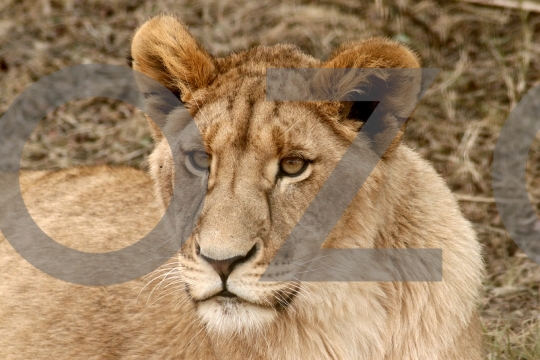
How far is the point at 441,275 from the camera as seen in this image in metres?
3.72

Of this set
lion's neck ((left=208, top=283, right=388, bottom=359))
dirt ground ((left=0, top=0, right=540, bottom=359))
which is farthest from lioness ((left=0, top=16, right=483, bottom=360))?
dirt ground ((left=0, top=0, right=540, bottom=359))

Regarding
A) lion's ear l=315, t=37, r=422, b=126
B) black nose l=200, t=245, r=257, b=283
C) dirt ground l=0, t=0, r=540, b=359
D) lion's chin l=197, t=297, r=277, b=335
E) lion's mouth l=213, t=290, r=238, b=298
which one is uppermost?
lion's ear l=315, t=37, r=422, b=126

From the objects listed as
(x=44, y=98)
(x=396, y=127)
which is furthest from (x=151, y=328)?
(x=44, y=98)

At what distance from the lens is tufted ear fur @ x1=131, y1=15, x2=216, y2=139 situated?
380 centimetres

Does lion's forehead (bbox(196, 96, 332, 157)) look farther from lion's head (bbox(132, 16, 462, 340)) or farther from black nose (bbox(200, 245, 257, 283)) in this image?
black nose (bbox(200, 245, 257, 283))

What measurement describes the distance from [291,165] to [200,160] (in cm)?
Answer: 48

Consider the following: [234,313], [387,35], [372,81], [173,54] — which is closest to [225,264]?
[234,313]

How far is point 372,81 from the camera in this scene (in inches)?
139

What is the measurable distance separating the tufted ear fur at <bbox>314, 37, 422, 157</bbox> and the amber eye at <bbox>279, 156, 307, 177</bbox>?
0.33 metres

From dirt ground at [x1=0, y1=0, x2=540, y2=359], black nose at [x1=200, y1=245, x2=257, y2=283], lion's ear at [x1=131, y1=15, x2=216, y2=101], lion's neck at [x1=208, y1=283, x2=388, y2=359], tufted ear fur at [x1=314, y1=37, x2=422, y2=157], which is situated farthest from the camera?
dirt ground at [x1=0, y1=0, x2=540, y2=359]

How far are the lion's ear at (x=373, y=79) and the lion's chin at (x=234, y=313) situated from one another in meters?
1.01

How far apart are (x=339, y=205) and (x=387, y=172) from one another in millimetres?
312

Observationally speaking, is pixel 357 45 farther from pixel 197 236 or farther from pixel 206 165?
pixel 197 236

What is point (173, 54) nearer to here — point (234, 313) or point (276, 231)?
point (276, 231)
